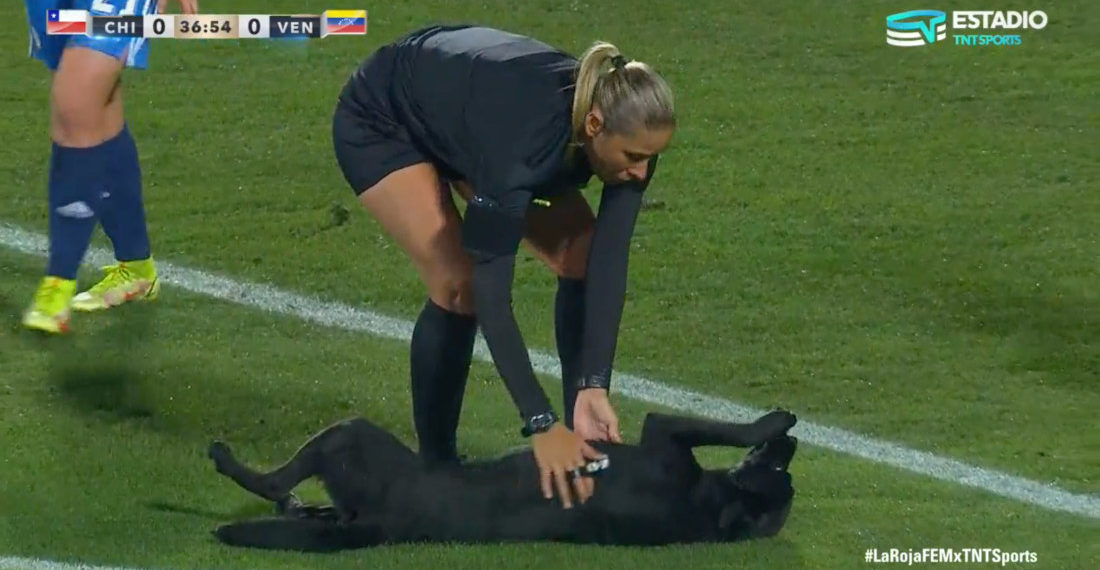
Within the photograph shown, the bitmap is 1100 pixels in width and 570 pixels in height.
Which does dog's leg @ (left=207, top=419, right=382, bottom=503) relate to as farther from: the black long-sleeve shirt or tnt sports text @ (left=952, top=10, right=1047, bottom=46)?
tnt sports text @ (left=952, top=10, right=1047, bottom=46)

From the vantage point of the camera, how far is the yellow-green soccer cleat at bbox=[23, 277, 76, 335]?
6410mm

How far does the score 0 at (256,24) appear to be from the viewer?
386 inches

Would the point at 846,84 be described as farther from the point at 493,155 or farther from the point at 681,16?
the point at 493,155

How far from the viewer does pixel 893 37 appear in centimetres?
971

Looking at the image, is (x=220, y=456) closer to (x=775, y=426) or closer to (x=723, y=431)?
(x=723, y=431)

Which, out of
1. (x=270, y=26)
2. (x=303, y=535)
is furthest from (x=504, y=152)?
(x=270, y=26)

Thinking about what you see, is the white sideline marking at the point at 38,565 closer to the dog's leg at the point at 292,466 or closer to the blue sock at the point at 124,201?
the dog's leg at the point at 292,466

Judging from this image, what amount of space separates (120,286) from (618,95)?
3068 millimetres

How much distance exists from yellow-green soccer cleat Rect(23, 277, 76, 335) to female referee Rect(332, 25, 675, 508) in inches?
71.5

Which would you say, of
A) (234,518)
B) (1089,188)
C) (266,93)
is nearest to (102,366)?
(234,518)

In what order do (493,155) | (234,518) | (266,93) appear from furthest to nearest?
1. (266,93)
2. (234,518)
3. (493,155)

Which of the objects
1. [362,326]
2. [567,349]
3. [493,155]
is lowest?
[362,326]

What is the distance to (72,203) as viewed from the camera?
6.38 meters

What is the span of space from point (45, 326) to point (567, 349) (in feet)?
7.44
